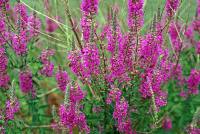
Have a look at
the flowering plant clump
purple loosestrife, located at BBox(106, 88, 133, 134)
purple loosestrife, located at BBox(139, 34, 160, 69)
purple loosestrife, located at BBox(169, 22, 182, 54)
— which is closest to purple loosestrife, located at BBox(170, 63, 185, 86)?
the flowering plant clump

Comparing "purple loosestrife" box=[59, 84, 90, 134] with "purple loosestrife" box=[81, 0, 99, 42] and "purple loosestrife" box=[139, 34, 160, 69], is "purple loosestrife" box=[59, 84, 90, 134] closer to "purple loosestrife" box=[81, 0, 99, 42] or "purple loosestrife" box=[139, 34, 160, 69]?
"purple loosestrife" box=[81, 0, 99, 42]

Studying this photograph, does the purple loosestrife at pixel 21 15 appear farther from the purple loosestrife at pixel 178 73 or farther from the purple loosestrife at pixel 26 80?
the purple loosestrife at pixel 178 73

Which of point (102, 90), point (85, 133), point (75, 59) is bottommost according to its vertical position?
point (85, 133)

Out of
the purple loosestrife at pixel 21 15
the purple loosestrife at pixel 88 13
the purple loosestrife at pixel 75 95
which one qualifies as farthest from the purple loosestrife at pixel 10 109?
the purple loosestrife at pixel 88 13

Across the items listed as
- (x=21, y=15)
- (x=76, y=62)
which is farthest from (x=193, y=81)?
(x=21, y=15)

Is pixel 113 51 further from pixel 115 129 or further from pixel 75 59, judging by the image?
pixel 115 129

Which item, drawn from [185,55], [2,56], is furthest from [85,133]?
[185,55]
